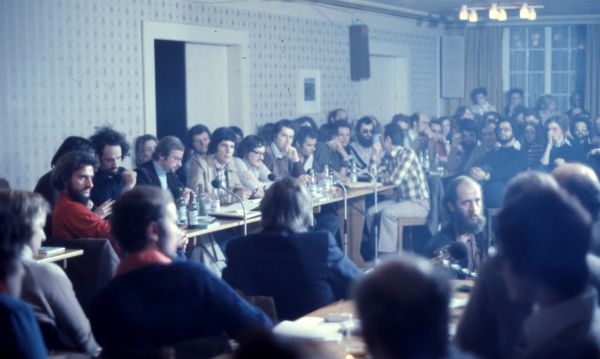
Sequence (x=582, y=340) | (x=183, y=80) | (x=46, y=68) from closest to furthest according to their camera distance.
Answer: (x=582, y=340) < (x=46, y=68) < (x=183, y=80)

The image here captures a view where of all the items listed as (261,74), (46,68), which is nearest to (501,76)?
(261,74)

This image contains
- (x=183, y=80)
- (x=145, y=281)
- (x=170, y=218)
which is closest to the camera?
(x=145, y=281)

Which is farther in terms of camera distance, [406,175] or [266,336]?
[406,175]

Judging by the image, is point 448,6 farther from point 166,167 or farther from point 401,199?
point 166,167

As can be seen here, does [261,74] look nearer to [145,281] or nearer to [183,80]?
[183,80]

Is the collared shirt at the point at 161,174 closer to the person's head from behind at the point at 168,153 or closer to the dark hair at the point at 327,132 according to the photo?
the person's head from behind at the point at 168,153

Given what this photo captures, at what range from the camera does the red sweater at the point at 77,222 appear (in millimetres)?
5293

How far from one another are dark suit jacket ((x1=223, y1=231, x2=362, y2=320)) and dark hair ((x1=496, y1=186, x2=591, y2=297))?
1.83 m

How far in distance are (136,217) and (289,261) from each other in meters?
1.07

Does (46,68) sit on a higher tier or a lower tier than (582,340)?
higher

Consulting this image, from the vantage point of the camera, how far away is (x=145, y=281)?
9.56 ft

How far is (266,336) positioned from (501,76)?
551 inches

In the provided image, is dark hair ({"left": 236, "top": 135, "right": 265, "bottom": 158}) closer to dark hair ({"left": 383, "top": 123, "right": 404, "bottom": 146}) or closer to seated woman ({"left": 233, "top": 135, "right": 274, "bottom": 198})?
seated woman ({"left": 233, "top": 135, "right": 274, "bottom": 198})

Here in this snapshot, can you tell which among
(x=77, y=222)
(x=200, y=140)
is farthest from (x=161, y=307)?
(x=200, y=140)
